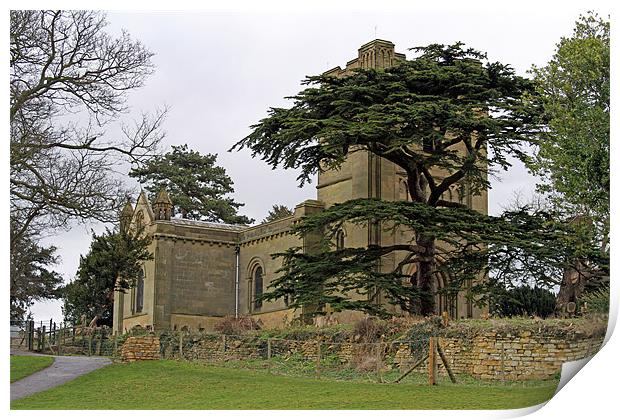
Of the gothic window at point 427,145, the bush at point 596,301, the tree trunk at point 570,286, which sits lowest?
the bush at point 596,301

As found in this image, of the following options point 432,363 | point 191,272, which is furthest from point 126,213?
point 432,363

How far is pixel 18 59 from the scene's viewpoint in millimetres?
23344

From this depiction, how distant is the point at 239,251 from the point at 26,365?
38.6 feet

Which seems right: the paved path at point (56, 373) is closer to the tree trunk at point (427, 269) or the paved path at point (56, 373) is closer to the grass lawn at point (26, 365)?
the grass lawn at point (26, 365)

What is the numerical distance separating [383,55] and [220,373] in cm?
1059

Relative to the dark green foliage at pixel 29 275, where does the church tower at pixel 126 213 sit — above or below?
above

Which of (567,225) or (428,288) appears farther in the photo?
(428,288)

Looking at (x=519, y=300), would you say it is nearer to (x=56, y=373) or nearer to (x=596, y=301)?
(x=596, y=301)

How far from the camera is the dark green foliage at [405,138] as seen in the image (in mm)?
26797

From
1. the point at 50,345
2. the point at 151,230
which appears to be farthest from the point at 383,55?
the point at 50,345

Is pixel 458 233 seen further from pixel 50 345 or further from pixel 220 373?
pixel 50 345

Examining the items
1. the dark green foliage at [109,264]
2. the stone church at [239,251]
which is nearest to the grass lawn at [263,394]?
the stone church at [239,251]

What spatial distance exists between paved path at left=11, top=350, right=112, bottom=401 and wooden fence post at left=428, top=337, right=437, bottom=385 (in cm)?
843

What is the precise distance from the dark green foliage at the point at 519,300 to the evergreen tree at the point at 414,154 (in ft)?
2.16
